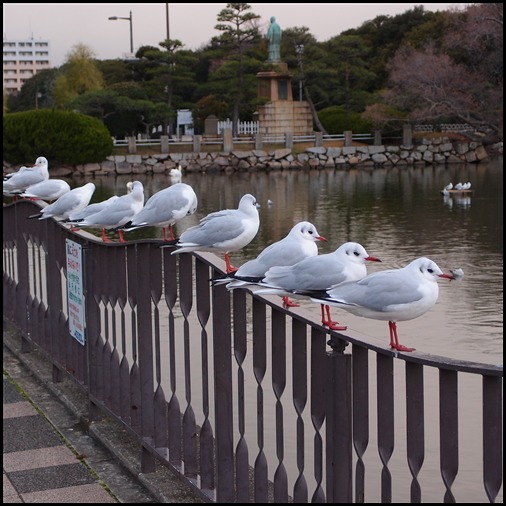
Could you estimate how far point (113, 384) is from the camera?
3877mm

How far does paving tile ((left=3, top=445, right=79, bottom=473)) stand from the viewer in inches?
142

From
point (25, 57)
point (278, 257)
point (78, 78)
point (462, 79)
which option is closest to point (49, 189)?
point (278, 257)

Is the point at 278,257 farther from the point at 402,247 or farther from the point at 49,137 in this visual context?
the point at 49,137

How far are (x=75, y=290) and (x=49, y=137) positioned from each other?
28253 millimetres

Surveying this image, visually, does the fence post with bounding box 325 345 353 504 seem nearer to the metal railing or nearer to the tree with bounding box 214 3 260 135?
the metal railing

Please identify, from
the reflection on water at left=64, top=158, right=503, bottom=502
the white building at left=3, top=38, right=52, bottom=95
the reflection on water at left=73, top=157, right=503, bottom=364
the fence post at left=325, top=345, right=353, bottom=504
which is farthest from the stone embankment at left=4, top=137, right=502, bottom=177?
the white building at left=3, top=38, right=52, bottom=95

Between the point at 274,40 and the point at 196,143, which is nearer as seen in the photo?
the point at 196,143

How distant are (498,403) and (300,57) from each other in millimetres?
38867

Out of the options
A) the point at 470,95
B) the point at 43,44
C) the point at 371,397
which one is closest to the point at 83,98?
the point at 470,95

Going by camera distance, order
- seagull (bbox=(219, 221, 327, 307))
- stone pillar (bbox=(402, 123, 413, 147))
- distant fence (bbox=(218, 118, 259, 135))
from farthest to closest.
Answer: distant fence (bbox=(218, 118, 259, 135)), stone pillar (bbox=(402, 123, 413, 147)), seagull (bbox=(219, 221, 327, 307))

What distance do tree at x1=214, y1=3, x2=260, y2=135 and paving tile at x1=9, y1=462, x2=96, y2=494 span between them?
35420mm

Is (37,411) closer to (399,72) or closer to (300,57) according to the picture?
(399,72)

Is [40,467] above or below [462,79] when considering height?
below

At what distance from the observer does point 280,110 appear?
39.8m
